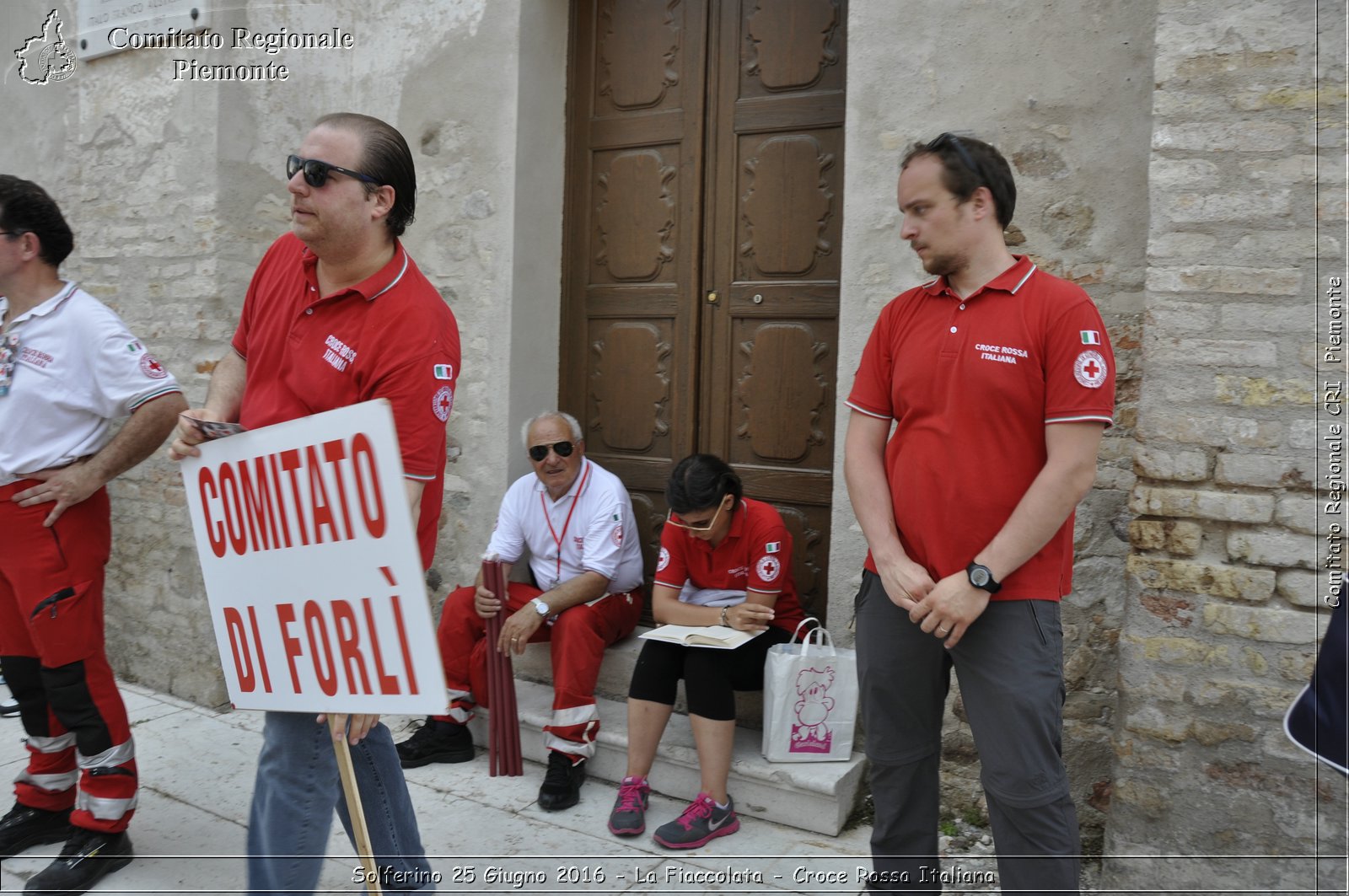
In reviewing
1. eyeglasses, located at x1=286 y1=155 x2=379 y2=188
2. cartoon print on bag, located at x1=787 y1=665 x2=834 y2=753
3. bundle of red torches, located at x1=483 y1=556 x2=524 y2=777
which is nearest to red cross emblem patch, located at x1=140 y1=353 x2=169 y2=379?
eyeglasses, located at x1=286 y1=155 x2=379 y2=188

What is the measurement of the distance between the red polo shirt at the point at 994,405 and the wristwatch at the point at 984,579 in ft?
0.22

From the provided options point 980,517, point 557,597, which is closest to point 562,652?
point 557,597

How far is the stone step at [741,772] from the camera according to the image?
3361 millimetres

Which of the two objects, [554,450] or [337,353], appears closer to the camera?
[337,353]

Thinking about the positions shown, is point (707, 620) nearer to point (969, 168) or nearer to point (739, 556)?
point (739, 556)

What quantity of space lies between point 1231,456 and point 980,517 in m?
0.86

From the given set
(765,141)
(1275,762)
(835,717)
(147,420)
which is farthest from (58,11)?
(1275,762)

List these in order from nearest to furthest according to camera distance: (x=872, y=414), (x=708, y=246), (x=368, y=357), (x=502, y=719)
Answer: (x=368, y=357), (x=872, y=414), (x=502, y=719), (x=708, y=246)

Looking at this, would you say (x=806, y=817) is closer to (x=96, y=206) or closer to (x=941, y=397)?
(x=941, y=397)

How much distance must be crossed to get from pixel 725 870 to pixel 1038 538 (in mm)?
1550

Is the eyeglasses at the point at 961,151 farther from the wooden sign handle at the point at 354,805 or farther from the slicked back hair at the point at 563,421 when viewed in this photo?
the slicked back hair at the point at 563,421

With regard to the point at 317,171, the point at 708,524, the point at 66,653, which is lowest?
the point at 66,653

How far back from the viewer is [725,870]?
3.11 metres

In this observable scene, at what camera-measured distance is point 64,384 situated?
3.07m
